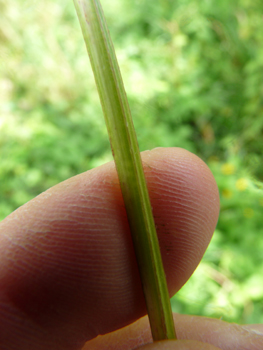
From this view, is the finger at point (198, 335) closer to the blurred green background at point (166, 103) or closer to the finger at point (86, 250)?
the finger at point (86, 250)

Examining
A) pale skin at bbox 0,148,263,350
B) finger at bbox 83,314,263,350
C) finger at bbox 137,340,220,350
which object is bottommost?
finger at bbox 83,314,263,350

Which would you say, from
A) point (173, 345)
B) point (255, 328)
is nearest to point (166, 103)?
point (255, 328)

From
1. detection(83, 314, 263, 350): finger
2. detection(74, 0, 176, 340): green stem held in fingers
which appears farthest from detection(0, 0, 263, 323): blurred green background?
detection(74, 0, 176, 340): green stem held in fingers

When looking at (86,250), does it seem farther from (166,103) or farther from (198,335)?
(166,103)

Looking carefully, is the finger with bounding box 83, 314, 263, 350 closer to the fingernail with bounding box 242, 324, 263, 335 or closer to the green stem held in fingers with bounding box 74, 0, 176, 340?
the fingernail with bounding box 242, 324, 263, 335

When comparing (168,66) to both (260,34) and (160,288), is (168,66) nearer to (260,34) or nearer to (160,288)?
(260,34)

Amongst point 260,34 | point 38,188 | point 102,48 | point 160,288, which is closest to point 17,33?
point 38,188
